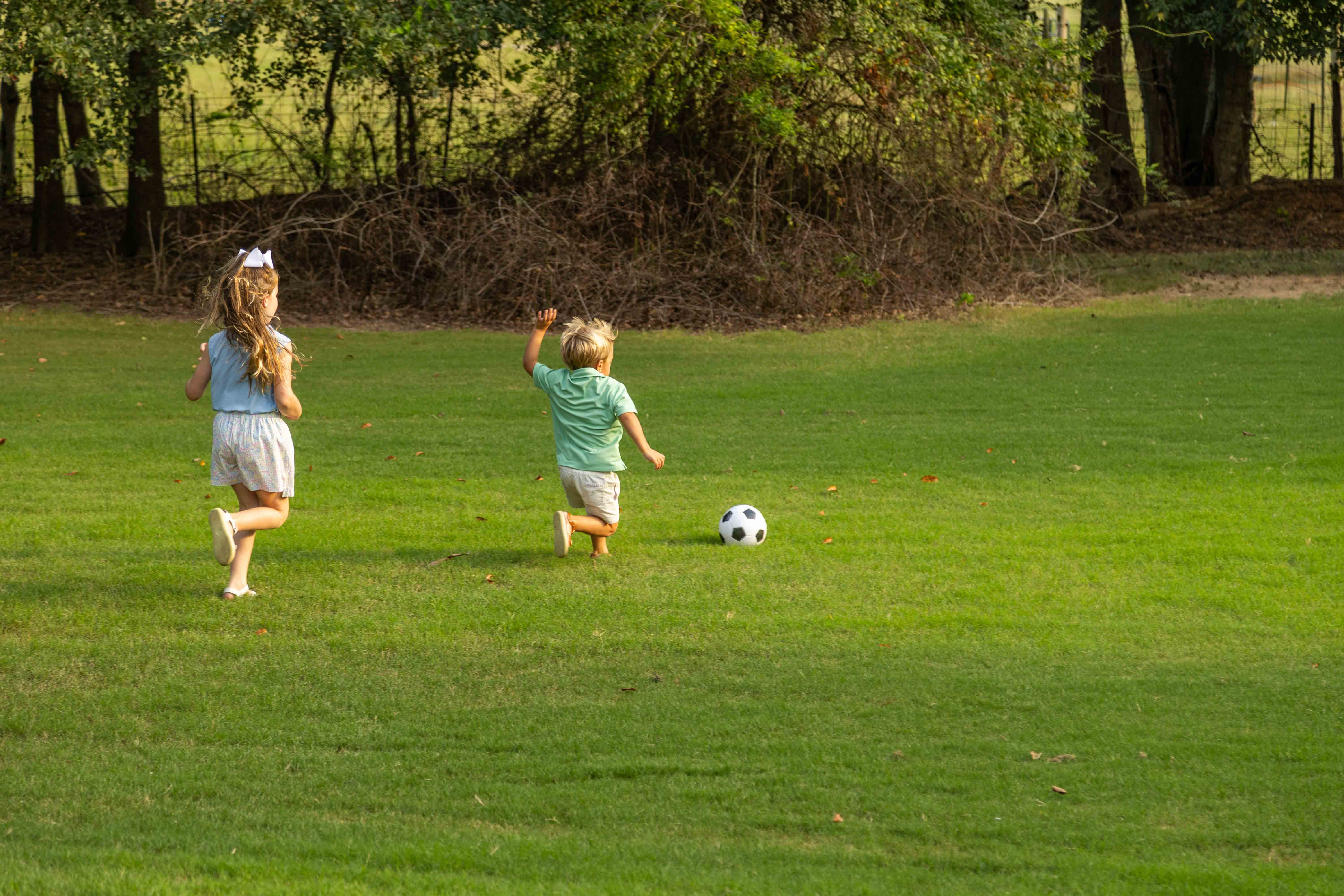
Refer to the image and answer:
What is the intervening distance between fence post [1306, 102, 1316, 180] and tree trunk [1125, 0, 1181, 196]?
263cm

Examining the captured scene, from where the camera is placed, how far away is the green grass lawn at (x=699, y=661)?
3.48m

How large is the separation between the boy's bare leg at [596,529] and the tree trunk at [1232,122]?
64.5 feet

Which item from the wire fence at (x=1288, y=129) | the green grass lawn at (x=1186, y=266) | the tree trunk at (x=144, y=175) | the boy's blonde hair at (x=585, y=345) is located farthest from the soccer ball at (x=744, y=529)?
the wire fence at (x=1288, y=129)

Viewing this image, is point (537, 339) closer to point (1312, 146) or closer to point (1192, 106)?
point (1192, 106)

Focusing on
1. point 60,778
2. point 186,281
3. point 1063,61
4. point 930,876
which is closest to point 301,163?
point 186,281

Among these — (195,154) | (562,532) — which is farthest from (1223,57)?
(562,532)

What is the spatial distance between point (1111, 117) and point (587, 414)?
18.2 meters

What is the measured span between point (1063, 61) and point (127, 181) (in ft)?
40.9

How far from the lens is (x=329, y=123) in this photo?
1750 cm

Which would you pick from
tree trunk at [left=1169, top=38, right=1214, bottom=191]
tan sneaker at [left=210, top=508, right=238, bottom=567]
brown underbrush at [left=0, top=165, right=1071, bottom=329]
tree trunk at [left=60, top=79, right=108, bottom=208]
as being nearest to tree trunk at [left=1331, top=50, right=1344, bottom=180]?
tree trunk at [left=1169, top=38, right=1214, bottom=191]

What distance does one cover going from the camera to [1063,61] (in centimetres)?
1598

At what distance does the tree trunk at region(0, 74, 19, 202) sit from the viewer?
19.8m

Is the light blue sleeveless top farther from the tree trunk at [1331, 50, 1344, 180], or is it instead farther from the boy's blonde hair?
the tree trunk at [1331, 50, 1344, 180]

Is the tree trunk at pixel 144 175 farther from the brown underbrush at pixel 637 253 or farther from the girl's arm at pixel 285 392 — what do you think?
the girl's arm at pixel 285 392
